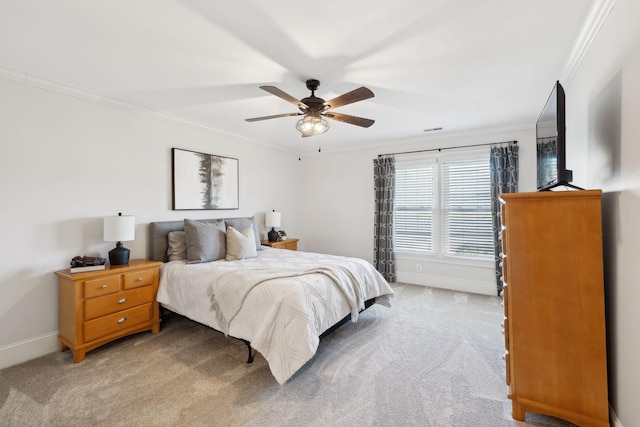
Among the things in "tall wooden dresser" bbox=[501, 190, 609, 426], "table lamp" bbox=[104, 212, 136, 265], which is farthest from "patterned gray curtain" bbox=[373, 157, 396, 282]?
"table lamp" bbox=[104, 212, 136, 265]

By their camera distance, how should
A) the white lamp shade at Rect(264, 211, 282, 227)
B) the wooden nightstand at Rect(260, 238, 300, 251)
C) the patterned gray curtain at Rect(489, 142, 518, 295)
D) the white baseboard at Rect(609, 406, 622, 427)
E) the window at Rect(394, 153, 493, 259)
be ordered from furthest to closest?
1. the white lamp shade at Rect(264, 211, 282, 227)
2. the wooden nightstand at Rect(260, 238, 300, 251)
3. the window at Rect(394, 153, 493, 259)
4. the patterned gray curtain at Rect(489, 142, 518, 295)
5. the white baseboard at Rect(609, 406, 622, 427)

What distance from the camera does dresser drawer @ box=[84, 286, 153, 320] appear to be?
8.48ft

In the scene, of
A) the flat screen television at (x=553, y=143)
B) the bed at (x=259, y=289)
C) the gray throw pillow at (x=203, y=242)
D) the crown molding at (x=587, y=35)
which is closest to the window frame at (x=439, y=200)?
the bed at (x=259, y=289)

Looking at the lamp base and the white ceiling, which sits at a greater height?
the white ceiling

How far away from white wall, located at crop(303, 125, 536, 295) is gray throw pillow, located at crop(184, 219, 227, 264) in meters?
2.59

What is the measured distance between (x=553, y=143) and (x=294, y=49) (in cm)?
200

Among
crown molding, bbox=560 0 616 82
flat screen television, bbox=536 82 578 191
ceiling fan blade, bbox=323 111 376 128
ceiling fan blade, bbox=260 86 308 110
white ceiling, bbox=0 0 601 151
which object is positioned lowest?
flat screen television, bbox=536 82 578 191

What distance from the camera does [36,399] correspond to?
79.8 inches

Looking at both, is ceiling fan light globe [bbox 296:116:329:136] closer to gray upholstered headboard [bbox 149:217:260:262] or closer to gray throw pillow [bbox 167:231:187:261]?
gray throw pillow [bbox 167:231:187:261]

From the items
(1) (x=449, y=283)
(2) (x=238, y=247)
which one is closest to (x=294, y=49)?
(2) (x=238, y=247)

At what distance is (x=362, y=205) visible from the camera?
215 inches

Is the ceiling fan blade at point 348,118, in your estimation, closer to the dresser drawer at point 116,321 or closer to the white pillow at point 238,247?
the white pillow at point 238,247

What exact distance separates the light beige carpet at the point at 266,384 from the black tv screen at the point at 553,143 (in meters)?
1.55

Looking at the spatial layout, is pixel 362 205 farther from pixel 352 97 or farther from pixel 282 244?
pixel 352 97
